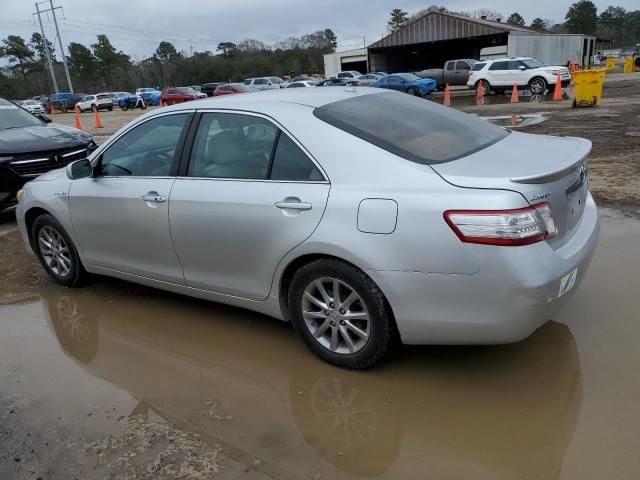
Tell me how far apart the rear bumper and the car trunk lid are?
0.20 metres

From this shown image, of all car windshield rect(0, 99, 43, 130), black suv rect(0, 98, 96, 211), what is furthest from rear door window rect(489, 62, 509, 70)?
car windshield rect(0, 99, 43, 130)

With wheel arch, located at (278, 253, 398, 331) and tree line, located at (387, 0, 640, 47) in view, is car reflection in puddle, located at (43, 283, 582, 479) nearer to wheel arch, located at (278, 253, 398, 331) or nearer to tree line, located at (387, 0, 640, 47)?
wheel arch, located at (278, 253, 398, 331)

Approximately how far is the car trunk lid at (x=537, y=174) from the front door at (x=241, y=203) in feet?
2.62

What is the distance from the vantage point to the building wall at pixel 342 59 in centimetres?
5944

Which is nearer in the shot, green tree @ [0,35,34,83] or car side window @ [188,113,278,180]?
car side window @ [188,113,278,180]

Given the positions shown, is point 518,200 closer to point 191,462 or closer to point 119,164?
point 191,462

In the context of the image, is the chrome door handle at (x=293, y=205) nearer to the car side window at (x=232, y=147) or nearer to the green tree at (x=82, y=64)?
the car side window at (x=232, y=147)

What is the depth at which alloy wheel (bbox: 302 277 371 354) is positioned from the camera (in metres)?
3.12

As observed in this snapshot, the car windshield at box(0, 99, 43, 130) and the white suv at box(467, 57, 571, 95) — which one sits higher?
the car windshield at box(0, 99, 43, 130)

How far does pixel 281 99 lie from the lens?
3.65 m

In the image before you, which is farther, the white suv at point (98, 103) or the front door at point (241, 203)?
the white suv at point (98, 103)

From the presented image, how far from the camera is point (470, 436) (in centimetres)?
269

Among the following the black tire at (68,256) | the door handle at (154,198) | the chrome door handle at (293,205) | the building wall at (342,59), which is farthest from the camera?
the building wall at (342,59)

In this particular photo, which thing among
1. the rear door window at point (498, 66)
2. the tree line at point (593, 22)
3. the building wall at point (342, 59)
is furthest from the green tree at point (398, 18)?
the rear door window at point (498, 66)
